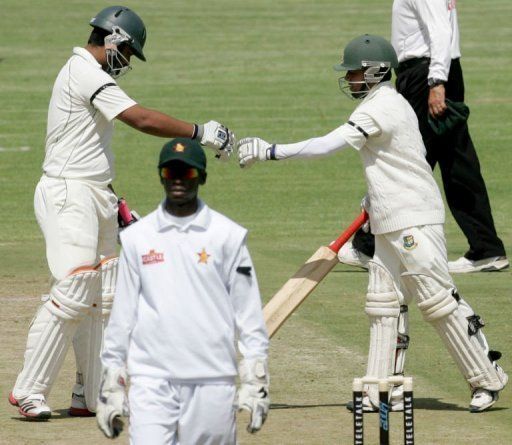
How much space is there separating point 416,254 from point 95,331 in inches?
73.4

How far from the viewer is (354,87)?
9414 mm

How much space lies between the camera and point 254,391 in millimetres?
6590

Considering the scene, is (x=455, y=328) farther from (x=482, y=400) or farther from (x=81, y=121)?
(x=81, y=121)

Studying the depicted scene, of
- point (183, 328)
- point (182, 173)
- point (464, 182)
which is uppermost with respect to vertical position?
point (182, 173)

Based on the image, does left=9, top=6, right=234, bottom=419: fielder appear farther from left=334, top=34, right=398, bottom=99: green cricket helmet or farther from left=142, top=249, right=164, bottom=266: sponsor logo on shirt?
left=142, top=249, right=164, bottom=266: sponsor logo on shirt

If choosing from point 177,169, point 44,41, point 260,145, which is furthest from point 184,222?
point 44,41

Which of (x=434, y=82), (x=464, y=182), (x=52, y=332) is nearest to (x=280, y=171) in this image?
(x=464, y=182)

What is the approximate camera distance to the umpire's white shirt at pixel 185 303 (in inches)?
262

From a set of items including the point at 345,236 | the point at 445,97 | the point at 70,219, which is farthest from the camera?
the point at 445,97

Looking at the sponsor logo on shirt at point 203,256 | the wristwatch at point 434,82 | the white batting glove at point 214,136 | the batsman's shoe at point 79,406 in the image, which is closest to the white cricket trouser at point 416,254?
the white batting glove at point 214,136

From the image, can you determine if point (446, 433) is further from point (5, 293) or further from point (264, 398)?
point (5, 293)

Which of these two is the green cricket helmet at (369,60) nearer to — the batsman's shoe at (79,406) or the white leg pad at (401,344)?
the white leg pad at (401,344)

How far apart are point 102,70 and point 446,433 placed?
2.81 meters

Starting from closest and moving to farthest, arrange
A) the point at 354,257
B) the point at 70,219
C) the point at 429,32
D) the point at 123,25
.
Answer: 1. the point at 70,219
2. the point at 123,25
3. the point at 429,32
4. the point at 354,257
